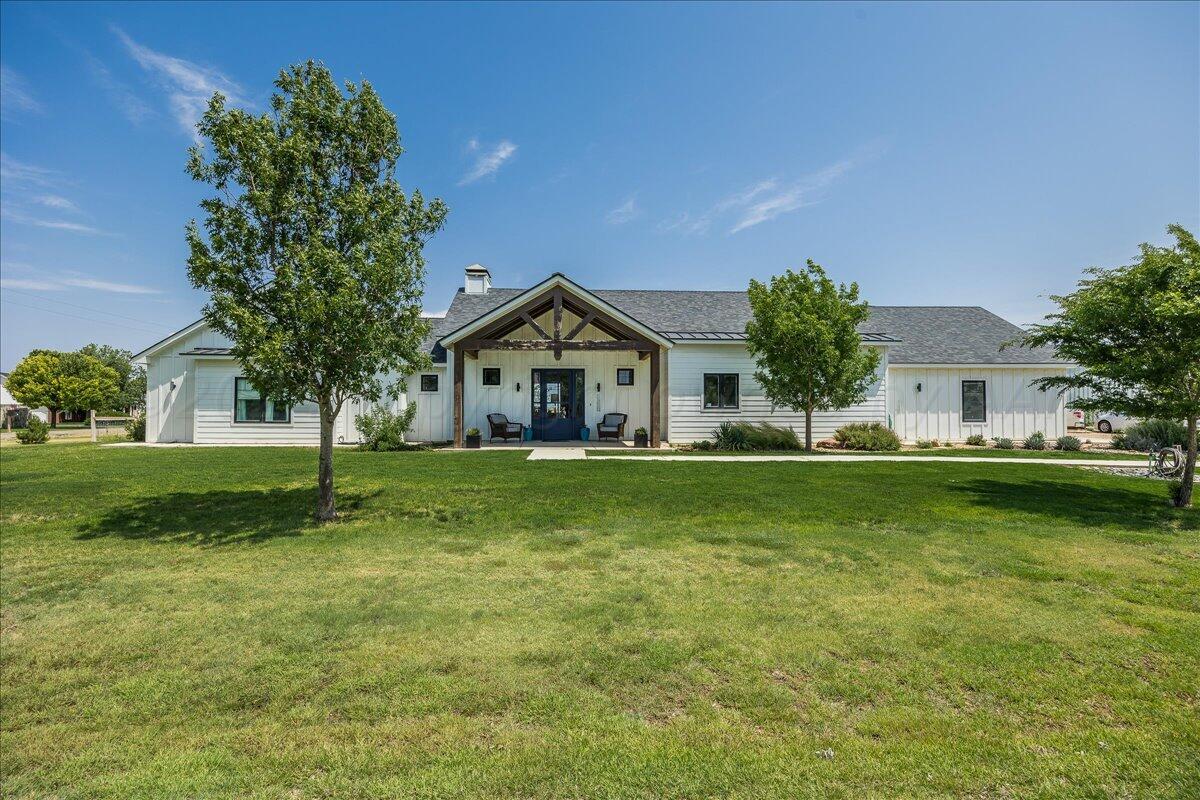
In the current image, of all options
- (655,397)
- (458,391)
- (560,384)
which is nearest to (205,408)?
(458,391)

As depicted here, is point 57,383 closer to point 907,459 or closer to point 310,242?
point 310,242

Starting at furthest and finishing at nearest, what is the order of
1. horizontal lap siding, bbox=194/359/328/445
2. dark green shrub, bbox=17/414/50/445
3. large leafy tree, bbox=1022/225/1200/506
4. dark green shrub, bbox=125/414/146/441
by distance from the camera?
dark green shrub, bbox=17/414/50/445 < dark green shrub, bbox=125/414/146/441 < horizontal lap siding, bbox=194/359/328/445 < large leafy tree, bbox=1022/225/1200/506

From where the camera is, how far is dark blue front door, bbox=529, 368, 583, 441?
770 inches

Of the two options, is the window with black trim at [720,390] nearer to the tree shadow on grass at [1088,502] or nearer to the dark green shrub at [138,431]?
the tree shadow on grass at [1088,502]

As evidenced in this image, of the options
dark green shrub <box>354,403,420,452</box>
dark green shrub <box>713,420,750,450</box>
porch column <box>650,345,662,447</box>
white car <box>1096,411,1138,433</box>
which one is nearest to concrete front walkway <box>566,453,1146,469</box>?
dark green shrub <box>713,420,750,450</box>

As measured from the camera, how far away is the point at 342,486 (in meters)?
10.7

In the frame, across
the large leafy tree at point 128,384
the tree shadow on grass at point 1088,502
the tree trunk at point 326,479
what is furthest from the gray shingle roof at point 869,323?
the large leafy tree at point 128,384

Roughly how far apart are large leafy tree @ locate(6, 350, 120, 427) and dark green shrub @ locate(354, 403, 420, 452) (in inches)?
1655

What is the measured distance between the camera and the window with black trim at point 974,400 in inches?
808

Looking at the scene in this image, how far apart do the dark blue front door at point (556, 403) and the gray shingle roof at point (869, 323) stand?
10.9 ft

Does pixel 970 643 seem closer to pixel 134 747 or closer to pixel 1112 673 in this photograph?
pixel 1112 673

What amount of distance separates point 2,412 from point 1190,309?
6651 cm

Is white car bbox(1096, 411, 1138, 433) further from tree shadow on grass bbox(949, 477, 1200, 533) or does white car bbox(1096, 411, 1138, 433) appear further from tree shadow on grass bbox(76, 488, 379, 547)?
tree shadow on grass bbox(76, 488, 379, 547)

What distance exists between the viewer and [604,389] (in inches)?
778
